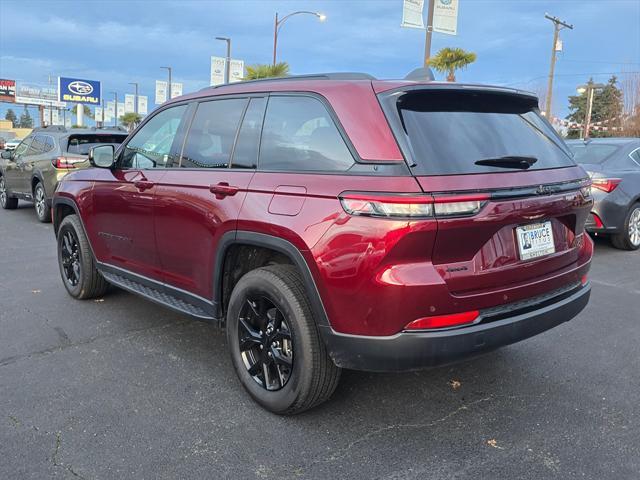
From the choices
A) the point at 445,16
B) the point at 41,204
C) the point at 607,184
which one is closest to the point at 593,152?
the point at 607,184

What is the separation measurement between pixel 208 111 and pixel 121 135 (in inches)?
278

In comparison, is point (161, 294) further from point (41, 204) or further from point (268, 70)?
point (268, 70)

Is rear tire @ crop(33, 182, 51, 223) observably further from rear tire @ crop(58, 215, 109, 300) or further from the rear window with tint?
rear tire @ crop(58, 215, 109, 300)

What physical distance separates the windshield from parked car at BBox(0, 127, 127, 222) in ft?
25.2

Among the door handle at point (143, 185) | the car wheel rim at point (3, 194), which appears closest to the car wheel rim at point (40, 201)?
the car wheel rim at point (3, 194)

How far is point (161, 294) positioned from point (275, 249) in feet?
4.82

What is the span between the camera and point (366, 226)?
2461mm

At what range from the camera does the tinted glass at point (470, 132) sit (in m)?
2.60

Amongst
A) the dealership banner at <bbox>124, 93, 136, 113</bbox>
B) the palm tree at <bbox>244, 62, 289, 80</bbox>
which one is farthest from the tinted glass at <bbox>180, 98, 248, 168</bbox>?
the dealership banner at <bbox>124, 93, 136, 113</bbox>

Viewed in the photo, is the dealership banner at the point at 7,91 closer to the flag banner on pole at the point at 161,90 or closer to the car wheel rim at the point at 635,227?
the flag banner on pole at the point at 161,90

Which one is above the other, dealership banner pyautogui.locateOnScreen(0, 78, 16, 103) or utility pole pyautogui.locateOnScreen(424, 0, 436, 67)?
dealership banner pyautogui.locateOnScreen(0, 78, 16, 103)

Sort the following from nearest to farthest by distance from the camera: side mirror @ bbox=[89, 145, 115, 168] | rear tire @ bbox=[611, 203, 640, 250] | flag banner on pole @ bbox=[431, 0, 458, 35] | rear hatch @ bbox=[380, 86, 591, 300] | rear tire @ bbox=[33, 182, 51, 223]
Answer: rear hatch @ bbox=[380, 86, 591, 300], side mirror @ bbox=[89, 145, 115, 168], rear tire @ bbox=[611, 203, 640, 250], rear tire @ bbox=[33, 182, 51, 223], flag banner on pole @ bbox=[431, 0, 458, 35]

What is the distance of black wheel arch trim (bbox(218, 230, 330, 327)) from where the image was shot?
2.69 metres

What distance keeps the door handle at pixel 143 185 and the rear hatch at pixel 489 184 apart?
1.97 metres
